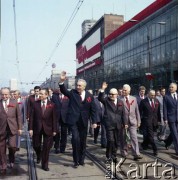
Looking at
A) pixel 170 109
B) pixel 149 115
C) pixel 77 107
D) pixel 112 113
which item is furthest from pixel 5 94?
pixel 170 109

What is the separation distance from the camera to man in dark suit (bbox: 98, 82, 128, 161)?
27.6 feet

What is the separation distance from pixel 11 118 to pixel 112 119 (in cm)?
235

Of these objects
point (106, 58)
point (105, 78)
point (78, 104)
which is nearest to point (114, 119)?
point (78, 104)

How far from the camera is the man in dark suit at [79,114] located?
8.09 metres

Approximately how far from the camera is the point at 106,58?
244 feet

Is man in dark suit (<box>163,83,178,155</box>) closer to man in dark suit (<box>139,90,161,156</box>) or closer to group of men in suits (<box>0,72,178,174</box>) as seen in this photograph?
group of men in suits (<box>0,72,178,174</box>)

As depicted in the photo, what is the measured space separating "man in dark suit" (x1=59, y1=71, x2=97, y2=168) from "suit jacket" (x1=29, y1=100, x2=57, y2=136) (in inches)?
15.0

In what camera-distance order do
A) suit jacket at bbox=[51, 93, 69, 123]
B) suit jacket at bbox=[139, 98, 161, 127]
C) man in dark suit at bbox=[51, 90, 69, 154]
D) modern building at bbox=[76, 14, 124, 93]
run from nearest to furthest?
1. suit jacket at bbox=[139, 98, 161, 127]
2. man in dark suit at bbox=[51, 90, 69, 154]
3. suit jacket at bbox=[51, 93, 69, 123]
4. modern building at bbox=[76, 14, 124, 93]

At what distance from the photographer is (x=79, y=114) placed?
8.16 meters

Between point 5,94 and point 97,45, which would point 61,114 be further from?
point 97,45

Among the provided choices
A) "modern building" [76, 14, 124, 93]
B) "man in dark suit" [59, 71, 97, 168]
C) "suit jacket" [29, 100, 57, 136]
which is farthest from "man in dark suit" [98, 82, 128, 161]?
"modern building" [76, 14, 124, 93]

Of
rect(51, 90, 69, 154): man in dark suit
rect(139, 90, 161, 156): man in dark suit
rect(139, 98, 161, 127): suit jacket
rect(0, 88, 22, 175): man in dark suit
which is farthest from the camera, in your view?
rect(51, 90, 69, 154): man in dark suit

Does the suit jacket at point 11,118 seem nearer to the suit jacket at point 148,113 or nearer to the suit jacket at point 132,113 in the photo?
the suit jacket at point 132,113

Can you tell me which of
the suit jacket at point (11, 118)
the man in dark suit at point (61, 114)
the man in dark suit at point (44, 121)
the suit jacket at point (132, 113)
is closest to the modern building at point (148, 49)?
the man in dark suit at point (61, 114)
